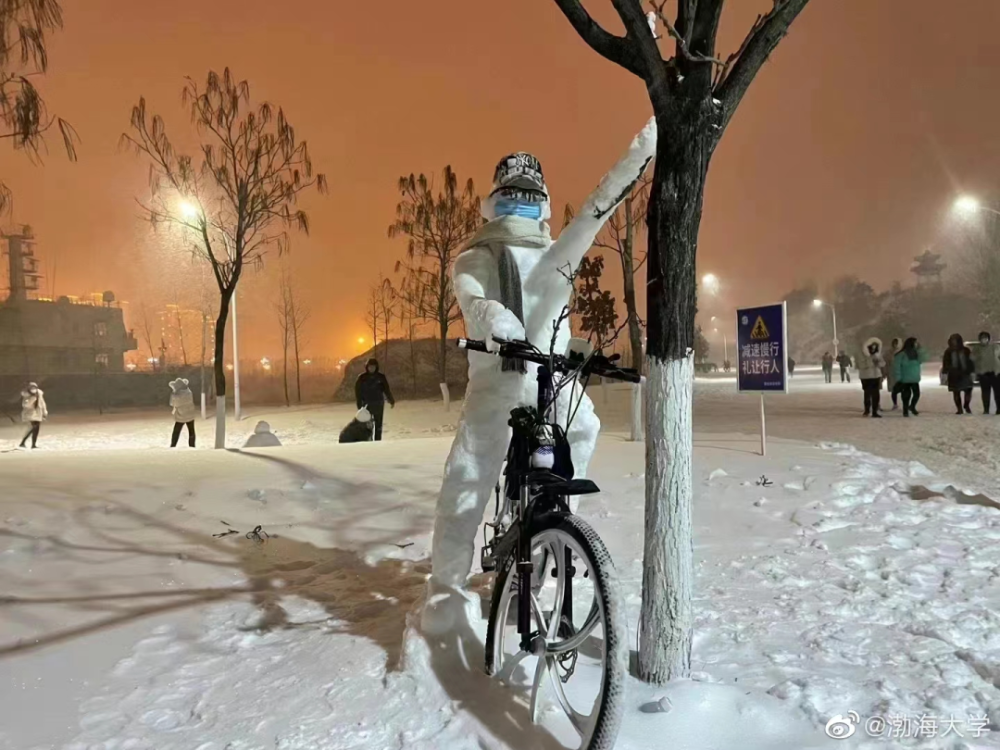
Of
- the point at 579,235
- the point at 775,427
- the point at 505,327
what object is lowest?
the point at 775,427

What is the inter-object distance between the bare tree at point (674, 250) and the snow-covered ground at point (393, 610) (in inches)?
12.2

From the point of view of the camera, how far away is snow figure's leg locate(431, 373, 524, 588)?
288 centimetres

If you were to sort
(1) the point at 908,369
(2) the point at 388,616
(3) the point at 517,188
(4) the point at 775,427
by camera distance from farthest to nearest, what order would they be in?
1. (1) the point at 908,369
2. (4) the point at 775,427
3. (2) the point at 388,616
4. (3) the point at 517,188

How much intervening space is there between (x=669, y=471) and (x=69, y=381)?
105 feet

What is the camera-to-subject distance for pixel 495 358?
2.88 meters

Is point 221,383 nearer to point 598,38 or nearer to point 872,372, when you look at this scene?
point 598,38

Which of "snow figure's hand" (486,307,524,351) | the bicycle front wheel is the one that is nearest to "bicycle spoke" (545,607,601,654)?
the bicycle front wheel

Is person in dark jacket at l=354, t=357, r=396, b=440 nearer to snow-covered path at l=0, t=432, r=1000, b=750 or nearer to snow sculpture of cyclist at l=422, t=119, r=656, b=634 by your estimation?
snow-covered path at l=0, t=432, r=1000, b=750

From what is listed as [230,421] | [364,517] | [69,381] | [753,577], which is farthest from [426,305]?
[753,577]

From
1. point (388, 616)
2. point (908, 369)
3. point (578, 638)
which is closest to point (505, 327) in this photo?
point (578, 638)

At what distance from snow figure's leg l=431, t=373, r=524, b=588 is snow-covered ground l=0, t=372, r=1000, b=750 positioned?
0.36m

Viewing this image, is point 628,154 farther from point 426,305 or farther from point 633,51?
point 426,305

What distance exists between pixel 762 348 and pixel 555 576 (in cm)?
654

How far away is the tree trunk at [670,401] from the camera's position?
2.44 metres
